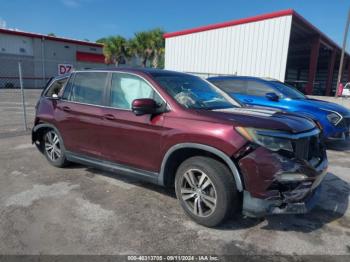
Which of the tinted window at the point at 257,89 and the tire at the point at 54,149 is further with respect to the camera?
the tinted window at the point at 257,89

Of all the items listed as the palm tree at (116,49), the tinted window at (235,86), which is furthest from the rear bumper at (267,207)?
the palm tree at (116,49)

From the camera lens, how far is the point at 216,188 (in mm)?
2969

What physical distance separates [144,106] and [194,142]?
2.29ft

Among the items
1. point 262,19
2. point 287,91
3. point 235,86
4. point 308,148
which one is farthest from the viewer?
point 262,19

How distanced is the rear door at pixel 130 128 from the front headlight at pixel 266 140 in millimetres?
997

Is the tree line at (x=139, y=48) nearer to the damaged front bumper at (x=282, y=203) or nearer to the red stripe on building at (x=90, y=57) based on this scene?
the red stripe on building at (x=90, y=57)

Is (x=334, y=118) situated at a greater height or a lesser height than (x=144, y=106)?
lesser

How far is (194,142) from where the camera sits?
3.10 meters

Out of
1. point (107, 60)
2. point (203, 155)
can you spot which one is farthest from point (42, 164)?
point (107, 60)

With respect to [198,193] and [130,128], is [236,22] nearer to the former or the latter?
[130,128]

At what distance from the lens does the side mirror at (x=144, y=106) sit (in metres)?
3.26

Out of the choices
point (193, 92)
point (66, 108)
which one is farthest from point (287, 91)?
point (66, 108)

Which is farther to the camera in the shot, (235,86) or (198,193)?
(235,86)

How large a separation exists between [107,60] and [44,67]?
23.9ft
